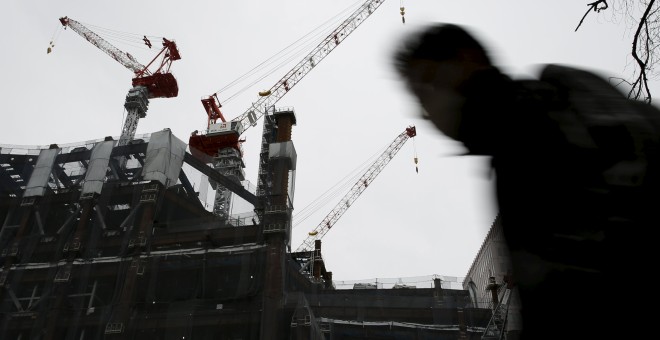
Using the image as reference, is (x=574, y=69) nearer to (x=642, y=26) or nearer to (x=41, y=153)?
(x=642, y=26)

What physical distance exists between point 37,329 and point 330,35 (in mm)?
50294

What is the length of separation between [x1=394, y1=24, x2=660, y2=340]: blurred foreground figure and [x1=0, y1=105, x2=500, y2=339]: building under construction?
26112mm

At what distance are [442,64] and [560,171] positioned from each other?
459mm

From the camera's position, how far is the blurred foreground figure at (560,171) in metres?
1.34

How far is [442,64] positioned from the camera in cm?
146

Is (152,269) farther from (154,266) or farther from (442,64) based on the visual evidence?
(442,64)

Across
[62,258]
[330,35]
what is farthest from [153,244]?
[330,35]

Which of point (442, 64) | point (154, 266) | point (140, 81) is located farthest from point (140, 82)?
point (442, 64)

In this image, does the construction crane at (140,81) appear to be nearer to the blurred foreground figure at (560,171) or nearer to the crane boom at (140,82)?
the crane boom at (140,82)

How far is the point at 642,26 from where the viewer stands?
301 cm

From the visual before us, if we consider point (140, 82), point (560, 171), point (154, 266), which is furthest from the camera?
point (140, 82)

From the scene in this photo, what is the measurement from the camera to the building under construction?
27.3 m

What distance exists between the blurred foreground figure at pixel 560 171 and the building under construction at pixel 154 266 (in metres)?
26.1

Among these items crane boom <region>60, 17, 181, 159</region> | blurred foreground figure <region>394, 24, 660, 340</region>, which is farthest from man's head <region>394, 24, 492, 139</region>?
crane boom <region>60, 17, 181, 159</region>
